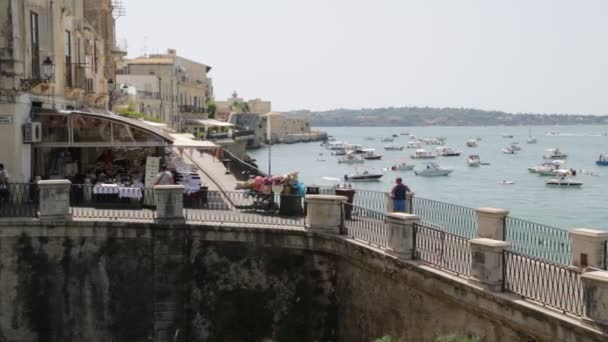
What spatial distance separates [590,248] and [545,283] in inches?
55.7

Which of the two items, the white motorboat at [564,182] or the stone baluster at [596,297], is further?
the white motorboat at [564,182]

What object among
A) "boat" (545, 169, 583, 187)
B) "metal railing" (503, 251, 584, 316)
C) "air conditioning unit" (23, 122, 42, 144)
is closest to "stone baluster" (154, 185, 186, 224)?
"air conditioning unit" (23, 122, 42, 144)

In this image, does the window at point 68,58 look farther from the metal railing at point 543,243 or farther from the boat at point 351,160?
the boat at point 351,160

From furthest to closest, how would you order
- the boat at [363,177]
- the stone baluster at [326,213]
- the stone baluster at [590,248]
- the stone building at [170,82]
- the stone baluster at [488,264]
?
1. the boat at [363,177]
2. the stone building at [170,82]
3. the stone baluster at [326,213]
4. the stone baluster at [590,248]
5. the stone baluster at [488,264]

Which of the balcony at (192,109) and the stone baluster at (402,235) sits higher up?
the balcony at (192,109)

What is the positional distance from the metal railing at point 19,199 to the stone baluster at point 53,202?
0.75m

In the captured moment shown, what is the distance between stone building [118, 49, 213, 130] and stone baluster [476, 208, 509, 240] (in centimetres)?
6568

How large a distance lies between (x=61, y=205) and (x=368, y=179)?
68.7m

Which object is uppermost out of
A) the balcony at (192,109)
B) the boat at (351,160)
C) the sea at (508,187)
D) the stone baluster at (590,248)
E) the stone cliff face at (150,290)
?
the balcony at (192,109)

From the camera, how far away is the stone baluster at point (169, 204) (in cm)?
1838

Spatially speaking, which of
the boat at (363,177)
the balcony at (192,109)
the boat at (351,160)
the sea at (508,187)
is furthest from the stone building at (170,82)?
the boat at (351,160)

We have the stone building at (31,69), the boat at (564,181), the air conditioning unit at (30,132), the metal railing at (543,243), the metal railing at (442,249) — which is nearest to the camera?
the metal railing at (442,249)

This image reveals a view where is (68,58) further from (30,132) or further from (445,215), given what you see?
(445,215)

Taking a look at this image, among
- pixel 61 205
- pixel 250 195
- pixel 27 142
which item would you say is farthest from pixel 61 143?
pixel 250 195
